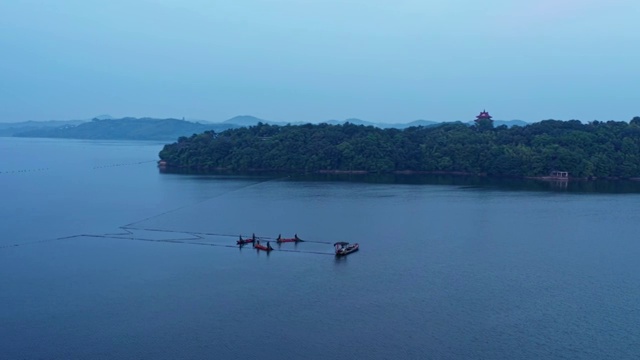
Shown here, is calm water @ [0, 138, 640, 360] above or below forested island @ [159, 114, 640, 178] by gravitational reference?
below

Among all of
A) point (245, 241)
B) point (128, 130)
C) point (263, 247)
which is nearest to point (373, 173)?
point (245, 241)

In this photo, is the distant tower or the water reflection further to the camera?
the distant tower

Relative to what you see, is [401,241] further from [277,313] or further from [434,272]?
[277,313]

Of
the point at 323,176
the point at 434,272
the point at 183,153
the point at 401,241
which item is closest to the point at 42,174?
the point at 183,153

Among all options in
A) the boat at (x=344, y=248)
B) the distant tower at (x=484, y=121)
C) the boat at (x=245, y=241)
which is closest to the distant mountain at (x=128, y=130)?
the distant tower at (x=484, y=121)

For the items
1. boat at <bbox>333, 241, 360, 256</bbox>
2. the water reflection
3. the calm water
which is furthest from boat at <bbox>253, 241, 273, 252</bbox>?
the water reflection

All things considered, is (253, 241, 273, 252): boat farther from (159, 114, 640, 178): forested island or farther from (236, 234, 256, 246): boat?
(159, 114, 640, 178): forested island

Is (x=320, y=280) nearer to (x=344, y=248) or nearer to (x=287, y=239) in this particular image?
(x=344, y=248)
